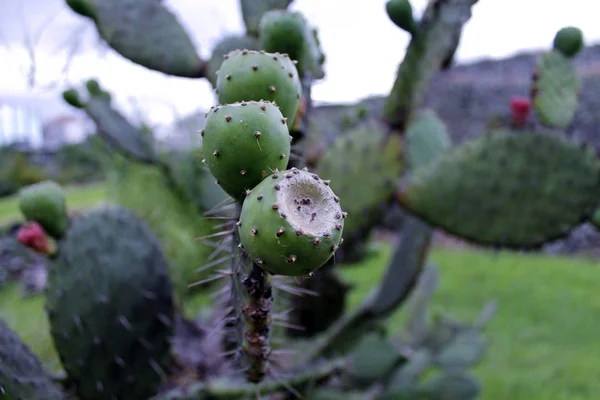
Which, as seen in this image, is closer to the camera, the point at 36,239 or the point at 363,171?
the point at 36,239

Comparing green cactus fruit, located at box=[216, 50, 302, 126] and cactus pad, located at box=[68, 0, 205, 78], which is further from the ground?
green cactus fruit, located at box=[216, 50, 302, 126]

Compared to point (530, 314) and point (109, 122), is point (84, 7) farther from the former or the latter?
point (530, 314)

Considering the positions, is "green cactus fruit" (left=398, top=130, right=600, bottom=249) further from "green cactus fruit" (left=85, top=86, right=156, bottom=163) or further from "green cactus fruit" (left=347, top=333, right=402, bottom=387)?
"green cactus fruit" (left=85, top=86, right=156, bottom=163)

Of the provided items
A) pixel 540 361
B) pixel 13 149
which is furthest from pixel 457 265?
pixel 13 149

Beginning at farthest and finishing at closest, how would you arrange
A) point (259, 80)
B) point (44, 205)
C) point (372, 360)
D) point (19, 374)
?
point (372, 360) < point (44, 205) < point (19, 374) < point (259, 80)

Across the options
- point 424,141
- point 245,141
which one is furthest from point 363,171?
point 245,141

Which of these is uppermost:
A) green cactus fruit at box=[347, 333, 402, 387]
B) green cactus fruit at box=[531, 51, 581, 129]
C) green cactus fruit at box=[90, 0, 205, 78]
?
green cactus fruit at box=[531, 51, 581, 129]

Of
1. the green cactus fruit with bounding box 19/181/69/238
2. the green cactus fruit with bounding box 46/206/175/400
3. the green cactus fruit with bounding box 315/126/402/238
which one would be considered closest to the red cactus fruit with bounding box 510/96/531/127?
the green cactus fruit with bounding box 315/126/402/238
